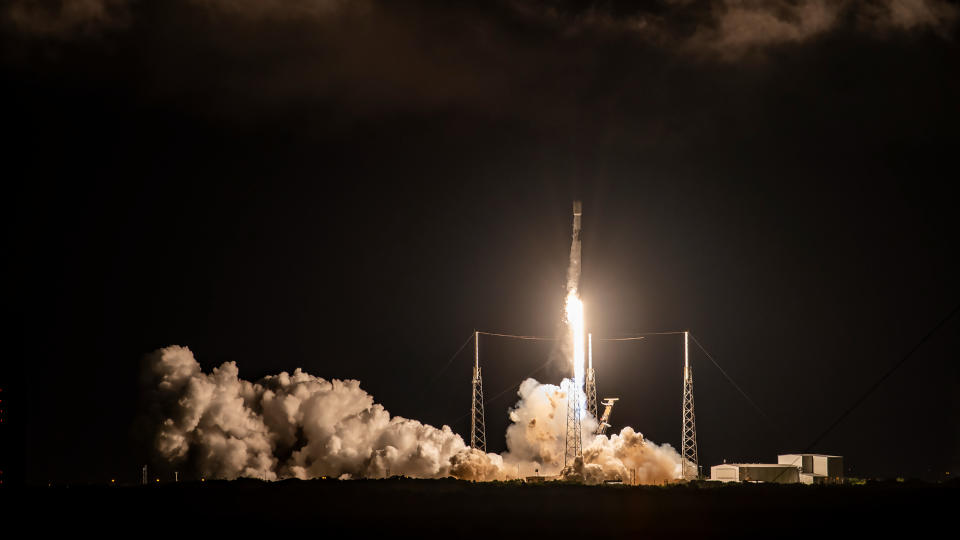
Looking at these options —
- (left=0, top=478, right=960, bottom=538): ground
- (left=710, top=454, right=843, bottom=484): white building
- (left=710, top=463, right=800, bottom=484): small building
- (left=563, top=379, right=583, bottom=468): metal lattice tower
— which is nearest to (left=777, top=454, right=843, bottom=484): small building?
(left=710, top=454, right=843, bottom=484): white building

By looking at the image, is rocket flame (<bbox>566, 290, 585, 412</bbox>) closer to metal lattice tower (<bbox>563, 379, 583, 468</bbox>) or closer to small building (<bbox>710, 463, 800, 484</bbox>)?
metal lattice tower (<bbox>563, 379, 583, 468</bbox>)

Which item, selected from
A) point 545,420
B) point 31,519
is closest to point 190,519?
point 31,519

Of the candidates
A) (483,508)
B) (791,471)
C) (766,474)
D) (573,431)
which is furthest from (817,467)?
(483,508)

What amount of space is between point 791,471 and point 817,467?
5611mm

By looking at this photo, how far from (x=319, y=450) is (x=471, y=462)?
17.7 m

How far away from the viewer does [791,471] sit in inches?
5950

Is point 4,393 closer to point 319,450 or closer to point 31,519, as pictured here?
point 31,519

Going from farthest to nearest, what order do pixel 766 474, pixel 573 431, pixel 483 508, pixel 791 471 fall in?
pixel 573 431 → pixel 791 471 → pixel 766 474 → pixel 483 508

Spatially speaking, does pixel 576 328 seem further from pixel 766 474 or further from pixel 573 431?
pixel 766 474

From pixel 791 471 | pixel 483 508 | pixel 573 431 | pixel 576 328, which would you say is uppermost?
pixel 576 328

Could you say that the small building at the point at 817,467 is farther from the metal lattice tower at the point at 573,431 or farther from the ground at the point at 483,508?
the metal lattice tower at the point at 573,431

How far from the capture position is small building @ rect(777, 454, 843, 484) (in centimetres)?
Answer: 15150

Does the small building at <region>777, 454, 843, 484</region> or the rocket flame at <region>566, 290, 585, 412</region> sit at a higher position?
the rocket flame at <region>566, 290, 585, 412</region>

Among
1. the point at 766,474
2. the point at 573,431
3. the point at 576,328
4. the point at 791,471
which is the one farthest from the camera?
the point at 576,328
